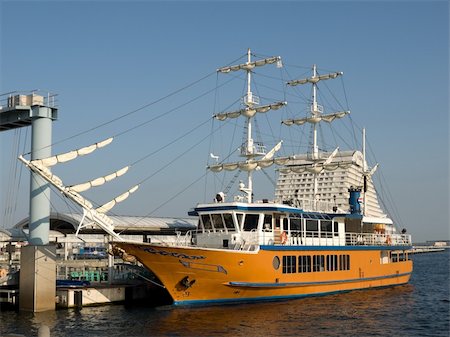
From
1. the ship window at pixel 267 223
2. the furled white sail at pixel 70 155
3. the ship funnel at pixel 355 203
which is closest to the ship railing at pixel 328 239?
the ship window at pixel 267 223

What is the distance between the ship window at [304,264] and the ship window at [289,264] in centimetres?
48

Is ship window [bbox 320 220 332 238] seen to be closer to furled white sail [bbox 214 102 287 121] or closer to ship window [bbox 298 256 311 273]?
ship window [bbox 298 256 311 273]

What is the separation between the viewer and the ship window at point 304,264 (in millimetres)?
33416

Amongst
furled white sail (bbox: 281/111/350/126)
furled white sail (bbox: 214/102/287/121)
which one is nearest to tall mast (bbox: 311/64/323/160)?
furled white sail (bbox: 281/111/350/126)

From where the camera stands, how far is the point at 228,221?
105 ft

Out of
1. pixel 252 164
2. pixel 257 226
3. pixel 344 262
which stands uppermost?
pixel 252 164

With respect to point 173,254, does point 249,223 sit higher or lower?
higher

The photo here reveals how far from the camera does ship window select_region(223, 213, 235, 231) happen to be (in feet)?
105

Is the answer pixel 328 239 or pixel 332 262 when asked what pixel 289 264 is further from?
pixel 328 239

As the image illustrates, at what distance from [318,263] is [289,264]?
3.07m

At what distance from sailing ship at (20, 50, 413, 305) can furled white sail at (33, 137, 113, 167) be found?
50mm

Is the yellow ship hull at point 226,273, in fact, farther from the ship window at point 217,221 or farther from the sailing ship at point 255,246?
the ship window at point 217,221

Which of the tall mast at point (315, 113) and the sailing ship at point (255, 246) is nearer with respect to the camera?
the sailing ship at point (255, 246)

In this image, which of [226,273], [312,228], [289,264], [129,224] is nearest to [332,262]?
[312,228]
